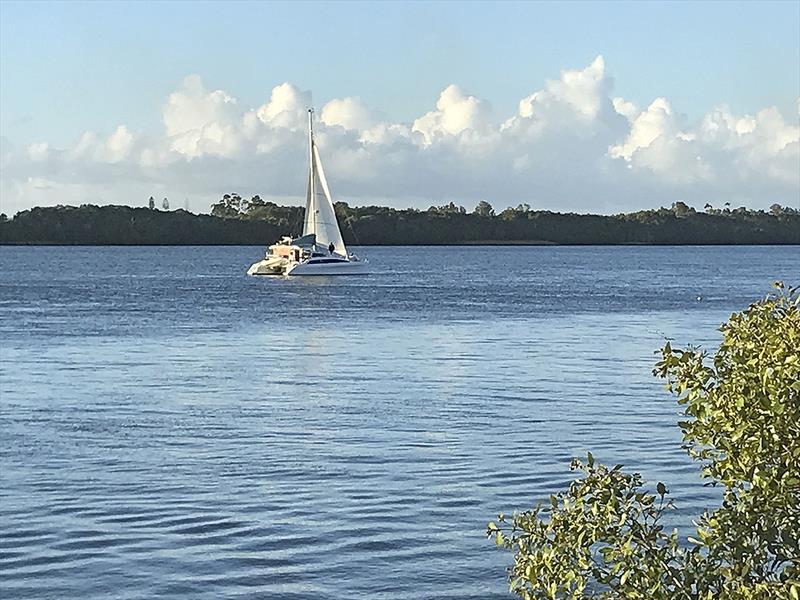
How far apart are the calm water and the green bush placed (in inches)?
360

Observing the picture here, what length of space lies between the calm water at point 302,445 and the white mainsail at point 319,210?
43114 mm

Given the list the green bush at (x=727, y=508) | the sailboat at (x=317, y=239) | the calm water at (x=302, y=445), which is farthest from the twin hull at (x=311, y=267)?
the green bush at (x=727, y=508)

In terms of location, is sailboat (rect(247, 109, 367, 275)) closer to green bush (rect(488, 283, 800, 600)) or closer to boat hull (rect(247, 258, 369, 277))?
boat hull (rect(247, 258, 369, 277))

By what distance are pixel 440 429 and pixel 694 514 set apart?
385 inches

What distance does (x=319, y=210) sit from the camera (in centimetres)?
11050

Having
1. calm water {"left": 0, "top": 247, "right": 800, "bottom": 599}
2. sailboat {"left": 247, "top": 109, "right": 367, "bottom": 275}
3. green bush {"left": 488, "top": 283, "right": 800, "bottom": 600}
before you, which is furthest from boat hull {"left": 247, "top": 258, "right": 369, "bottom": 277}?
green bush {"left": 488, "top": 283, "right": 800, "bottom": 600}

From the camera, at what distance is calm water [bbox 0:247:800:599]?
18.6 metres

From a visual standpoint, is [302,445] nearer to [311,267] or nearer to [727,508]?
[727,508]

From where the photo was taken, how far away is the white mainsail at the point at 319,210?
360ft

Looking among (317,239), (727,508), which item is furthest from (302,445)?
(317,239)

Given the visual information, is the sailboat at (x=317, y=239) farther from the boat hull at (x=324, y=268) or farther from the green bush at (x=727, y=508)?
the green bush at (x=727, y=508)

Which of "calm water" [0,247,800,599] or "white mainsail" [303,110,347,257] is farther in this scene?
"white mainsail" [303,110,347,257]

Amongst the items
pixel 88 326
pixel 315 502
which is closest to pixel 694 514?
pixel 315 502

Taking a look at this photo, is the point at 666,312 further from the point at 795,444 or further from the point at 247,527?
the point at 795,444
